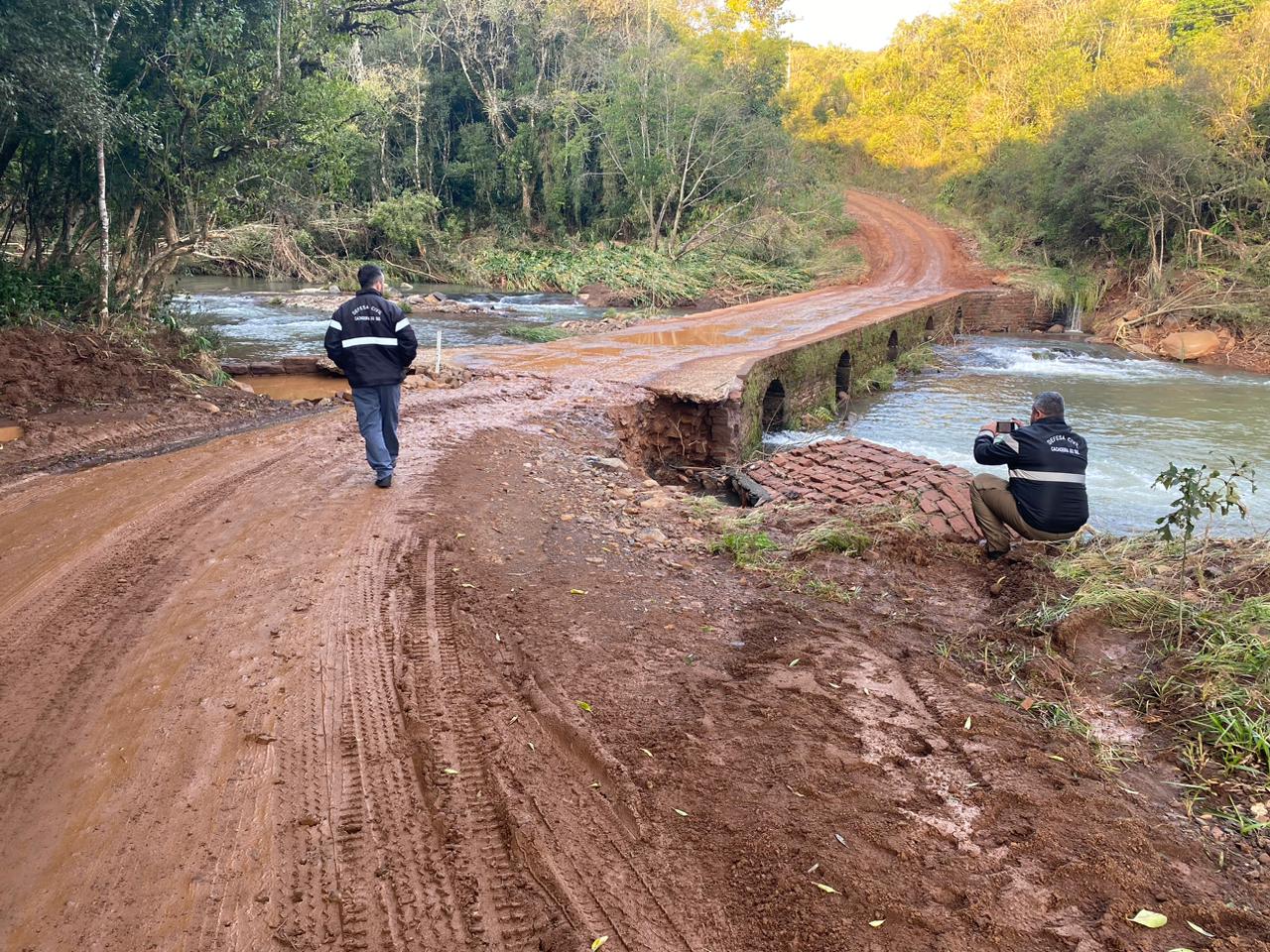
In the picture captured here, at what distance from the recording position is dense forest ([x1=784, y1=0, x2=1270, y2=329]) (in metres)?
22.5

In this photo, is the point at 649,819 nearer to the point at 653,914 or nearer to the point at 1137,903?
the point at 653,914

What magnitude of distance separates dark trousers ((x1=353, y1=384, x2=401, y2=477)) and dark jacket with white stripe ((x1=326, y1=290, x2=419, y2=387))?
0.08 metres

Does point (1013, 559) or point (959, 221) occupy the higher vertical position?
point (959, 221)

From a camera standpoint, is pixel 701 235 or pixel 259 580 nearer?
pixel 259 580

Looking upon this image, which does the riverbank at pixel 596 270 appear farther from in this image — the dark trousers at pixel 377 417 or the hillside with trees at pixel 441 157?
the dark trousers at pixel 377 417

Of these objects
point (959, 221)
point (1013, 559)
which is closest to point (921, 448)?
point (1013, 559)

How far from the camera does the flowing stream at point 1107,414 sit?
1056 centimetres

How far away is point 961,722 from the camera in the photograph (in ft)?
11.6

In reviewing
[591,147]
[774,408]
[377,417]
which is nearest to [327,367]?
[377,417]

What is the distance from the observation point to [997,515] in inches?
252

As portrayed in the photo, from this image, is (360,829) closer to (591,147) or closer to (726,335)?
(726,335)

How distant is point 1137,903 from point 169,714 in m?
3.52

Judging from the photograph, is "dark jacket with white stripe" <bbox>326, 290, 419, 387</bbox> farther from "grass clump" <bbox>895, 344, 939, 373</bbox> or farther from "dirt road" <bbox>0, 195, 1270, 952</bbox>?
"grass clump" <bbox>895, 344, 939, 373</bbox>

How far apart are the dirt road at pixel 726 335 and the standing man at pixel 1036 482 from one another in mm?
4194
